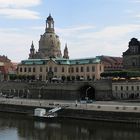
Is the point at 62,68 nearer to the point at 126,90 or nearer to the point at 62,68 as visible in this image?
the point at 62,68

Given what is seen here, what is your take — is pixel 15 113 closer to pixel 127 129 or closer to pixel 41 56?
pixel 127 129

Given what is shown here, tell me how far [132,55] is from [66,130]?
64.3 m

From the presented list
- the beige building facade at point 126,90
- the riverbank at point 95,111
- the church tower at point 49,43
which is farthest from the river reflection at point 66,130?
the church tower at point 49,43

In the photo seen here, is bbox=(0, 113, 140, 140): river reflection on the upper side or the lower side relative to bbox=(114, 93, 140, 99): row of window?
lower

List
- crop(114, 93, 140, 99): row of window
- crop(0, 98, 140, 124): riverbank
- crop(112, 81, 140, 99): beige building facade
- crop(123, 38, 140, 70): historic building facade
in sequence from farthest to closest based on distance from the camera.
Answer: crop(123, 38, 140, 70): historic building facade < crop(112, 81, 140, 99): beige building facade < crop(114, 93, 140, 99): row of window < crop(0, 98, 140, 124): riverbank

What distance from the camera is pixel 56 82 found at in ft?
373

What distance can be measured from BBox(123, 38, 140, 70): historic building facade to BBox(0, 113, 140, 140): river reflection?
54.0 m

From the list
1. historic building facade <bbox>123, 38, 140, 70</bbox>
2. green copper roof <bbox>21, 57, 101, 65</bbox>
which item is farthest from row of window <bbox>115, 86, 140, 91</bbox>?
historic building facade <bbox>123, 38, 140, 70</bbox>

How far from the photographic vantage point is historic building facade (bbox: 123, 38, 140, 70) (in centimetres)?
12562

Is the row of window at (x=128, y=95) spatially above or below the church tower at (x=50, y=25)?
below

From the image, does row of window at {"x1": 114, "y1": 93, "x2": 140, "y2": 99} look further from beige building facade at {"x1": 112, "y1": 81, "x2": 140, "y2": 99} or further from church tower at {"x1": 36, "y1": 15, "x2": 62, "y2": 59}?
church tower at {"x1": 36, "y1": 15, "x2": 62, "y2": 59}

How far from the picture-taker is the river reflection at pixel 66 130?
2411 inches

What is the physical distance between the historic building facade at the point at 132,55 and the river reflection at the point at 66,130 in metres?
54.0

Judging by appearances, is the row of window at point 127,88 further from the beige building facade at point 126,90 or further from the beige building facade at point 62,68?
the beige building facade at point 62,68
